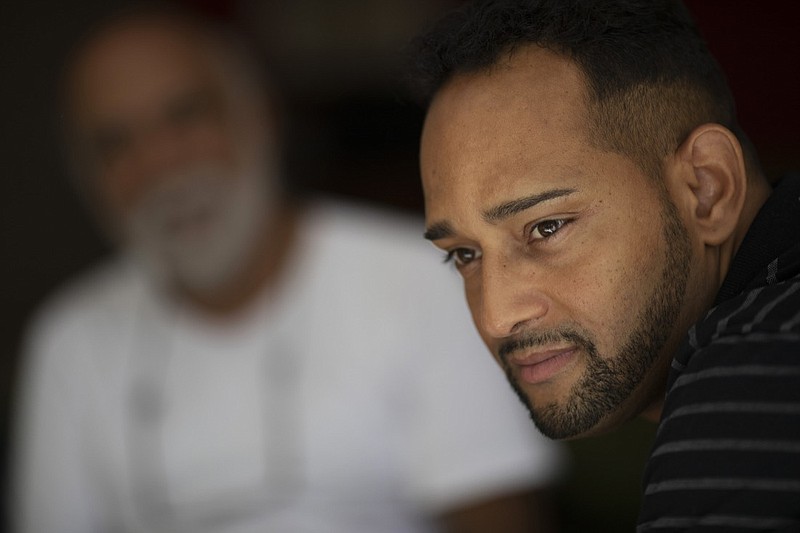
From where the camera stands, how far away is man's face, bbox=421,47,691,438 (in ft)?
3.14

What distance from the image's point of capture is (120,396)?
223cm

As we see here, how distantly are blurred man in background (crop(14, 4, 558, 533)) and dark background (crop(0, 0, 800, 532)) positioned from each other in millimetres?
1342

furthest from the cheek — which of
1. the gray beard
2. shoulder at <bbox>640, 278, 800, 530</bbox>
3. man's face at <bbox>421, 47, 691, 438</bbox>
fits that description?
the gray beard

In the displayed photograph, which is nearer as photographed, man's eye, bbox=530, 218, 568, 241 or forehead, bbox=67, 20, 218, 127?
man's eye, bbox=530, 218, 568, 241

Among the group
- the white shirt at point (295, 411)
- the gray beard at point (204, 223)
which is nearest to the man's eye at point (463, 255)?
the white shirt at point (295, 411)

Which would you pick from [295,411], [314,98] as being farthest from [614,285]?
[314,98]

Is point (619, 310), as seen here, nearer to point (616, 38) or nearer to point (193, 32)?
point (616, 38)

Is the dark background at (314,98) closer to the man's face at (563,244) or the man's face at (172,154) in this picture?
the man's face at (172,154)

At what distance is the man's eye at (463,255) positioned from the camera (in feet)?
3.45

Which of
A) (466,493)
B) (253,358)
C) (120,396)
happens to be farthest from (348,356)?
(120,396)

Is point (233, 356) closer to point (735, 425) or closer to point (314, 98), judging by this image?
point (735, 425)

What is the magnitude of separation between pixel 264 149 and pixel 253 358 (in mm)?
495

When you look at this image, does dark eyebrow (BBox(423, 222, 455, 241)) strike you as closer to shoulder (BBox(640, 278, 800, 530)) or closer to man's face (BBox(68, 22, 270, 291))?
shoulder (BBox(640, 278, 800, 530))

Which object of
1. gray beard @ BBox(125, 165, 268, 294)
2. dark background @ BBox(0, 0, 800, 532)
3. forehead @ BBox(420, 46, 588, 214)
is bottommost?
forehead @ BBox(420, 46, 588, 214)
